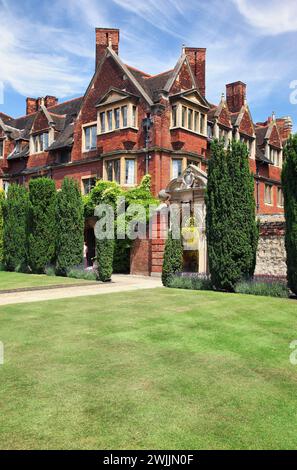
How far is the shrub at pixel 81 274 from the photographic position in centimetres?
2051

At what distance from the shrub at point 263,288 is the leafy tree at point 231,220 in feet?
1.29

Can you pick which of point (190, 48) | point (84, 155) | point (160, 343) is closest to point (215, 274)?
point (160, 343)

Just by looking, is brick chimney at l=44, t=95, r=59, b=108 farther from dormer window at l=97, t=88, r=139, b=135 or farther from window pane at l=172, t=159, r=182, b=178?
window pane at l=172, t=159, r=182, b=178

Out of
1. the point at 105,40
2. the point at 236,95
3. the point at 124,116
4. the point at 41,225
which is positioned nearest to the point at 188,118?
the point at 124,116

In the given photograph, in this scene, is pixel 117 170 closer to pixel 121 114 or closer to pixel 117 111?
pixel 121 114

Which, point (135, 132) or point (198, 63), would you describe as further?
point (198, 63)

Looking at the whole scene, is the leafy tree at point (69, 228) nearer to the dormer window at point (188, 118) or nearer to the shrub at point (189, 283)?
the shrub at point (189, 283)

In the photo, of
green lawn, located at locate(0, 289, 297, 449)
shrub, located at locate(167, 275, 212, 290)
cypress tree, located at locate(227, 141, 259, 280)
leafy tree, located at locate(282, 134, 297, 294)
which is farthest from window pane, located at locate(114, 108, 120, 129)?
green lawn, located at locate(0, 289, 297, 449)

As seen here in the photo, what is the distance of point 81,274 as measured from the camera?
21.1 metres

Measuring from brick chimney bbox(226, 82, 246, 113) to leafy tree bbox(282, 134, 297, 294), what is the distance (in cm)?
2388

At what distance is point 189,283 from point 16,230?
13.7 m

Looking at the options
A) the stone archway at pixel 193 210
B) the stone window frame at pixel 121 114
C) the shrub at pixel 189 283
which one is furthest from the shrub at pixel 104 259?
the stone window frame at pixel 121 114
